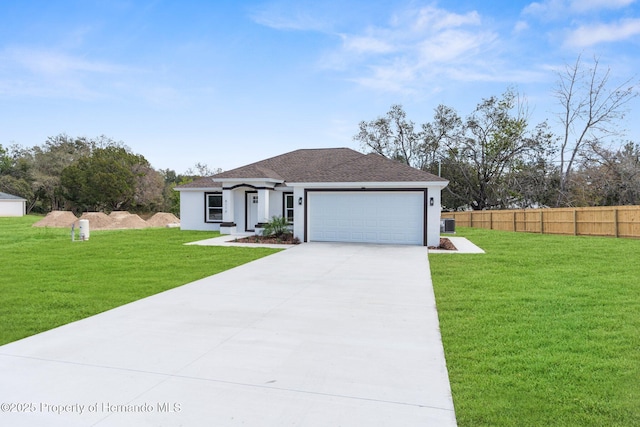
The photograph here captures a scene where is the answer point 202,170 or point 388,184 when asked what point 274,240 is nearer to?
point 388,184

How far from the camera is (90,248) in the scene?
1425 centimetres

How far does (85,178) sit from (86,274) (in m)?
35.9

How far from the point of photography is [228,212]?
19125mm

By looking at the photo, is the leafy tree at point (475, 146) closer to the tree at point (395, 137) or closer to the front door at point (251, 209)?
the tree at point (395, 137)

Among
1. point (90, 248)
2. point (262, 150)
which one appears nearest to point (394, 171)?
point (90, 248)

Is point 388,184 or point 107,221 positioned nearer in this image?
point 388,184

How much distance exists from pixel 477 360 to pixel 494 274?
5448 millimetres

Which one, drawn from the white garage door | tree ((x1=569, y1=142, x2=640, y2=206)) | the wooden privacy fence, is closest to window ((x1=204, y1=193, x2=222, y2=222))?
the white garage door

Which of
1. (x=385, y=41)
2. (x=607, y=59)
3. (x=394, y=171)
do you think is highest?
(x=607, y=59)

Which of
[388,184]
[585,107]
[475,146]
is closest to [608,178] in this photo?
[585,107]

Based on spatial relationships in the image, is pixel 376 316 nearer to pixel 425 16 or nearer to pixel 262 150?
pixel 425 16

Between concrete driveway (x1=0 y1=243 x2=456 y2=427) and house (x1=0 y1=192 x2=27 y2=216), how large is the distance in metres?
46.0

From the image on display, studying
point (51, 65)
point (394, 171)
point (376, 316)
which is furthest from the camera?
point (51, 65)

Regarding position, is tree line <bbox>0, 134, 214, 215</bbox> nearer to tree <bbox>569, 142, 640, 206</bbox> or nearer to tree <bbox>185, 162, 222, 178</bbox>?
tree <bbox>185, 162, 222, 178</bbox>
